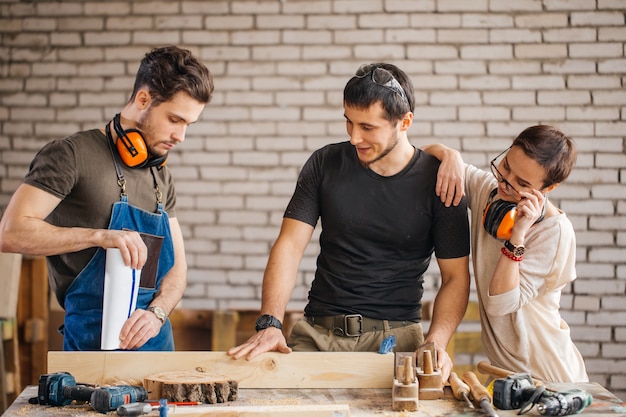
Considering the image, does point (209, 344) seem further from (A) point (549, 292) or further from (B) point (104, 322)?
(A) point (549, 292)

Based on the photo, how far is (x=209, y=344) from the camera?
17.1 ft

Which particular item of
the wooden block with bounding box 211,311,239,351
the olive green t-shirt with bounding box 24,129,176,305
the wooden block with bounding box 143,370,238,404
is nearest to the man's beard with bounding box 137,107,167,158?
the olive green t-shirt with bounding box 24,129,176,305

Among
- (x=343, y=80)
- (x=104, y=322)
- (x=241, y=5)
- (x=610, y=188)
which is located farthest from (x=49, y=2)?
(x=610, y=188)

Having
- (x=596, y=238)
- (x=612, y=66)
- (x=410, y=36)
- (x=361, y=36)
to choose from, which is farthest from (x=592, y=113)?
(x=361, y=36)

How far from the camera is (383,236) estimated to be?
122 inches

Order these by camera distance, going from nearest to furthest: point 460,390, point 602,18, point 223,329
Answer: point 460,390, point 223,329, point 602,18

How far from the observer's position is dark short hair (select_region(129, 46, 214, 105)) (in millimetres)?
2951

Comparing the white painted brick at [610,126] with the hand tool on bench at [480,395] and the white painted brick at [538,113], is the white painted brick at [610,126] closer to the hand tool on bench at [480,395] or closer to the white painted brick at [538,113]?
the white painted brick at [538,113]

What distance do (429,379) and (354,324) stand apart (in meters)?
0.61

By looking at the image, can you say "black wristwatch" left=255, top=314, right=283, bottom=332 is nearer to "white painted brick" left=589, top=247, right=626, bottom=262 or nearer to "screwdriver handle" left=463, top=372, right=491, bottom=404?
"screwdriver handle" left=463, top=372, right=491, bottom=404

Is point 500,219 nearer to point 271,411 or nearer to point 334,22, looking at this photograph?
point 271,411

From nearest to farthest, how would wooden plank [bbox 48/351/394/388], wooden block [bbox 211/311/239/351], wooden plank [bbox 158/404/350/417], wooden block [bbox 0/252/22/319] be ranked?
wooden plank [bbox 158/404/350/417] → wooden plank [bbox 48/351/394/388] → wooden block [bbox 0/252/22/319] → wooden block [bbox 211/311/239/351]

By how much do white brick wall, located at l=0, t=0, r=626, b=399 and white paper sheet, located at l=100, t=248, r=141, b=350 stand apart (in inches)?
104

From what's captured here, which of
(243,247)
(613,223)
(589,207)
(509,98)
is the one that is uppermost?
(509,98)
